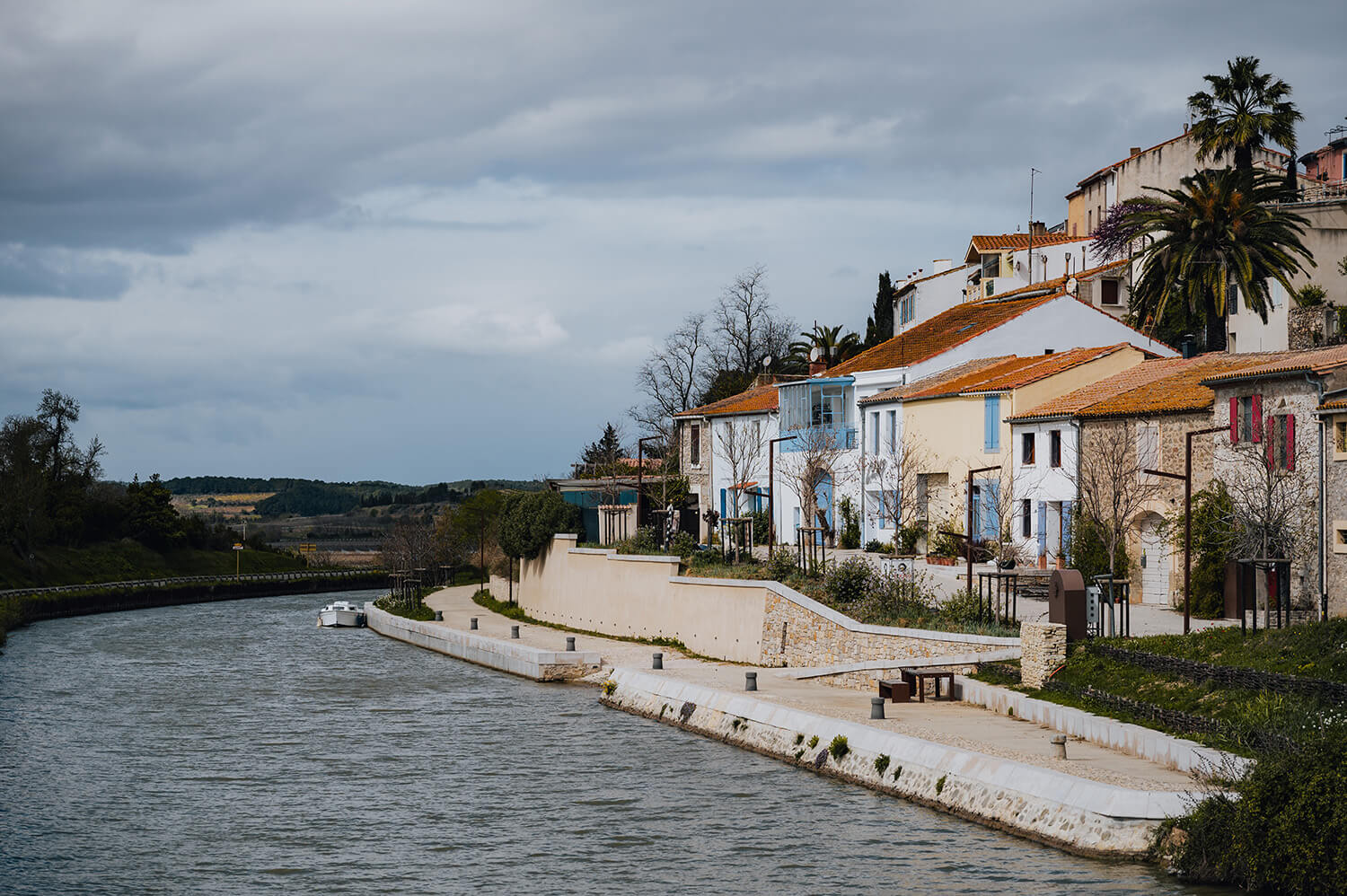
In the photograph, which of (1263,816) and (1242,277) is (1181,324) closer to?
(1242,277)

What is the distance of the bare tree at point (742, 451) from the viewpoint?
63.6 metres

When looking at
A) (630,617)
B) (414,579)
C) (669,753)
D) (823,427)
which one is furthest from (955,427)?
(414,579)

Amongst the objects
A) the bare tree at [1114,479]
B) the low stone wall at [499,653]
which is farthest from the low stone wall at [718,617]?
the bare tree at [1114,479]

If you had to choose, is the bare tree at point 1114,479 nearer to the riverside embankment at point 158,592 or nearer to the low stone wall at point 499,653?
the low stone wall at point 499,653

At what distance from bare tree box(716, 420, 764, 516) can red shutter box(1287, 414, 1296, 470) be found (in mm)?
30775

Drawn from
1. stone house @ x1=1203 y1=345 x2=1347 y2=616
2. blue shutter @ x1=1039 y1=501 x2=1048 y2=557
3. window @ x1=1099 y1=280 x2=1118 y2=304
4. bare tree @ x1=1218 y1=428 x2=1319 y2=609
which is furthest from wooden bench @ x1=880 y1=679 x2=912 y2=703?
window @ x1=1099 y1=280 x2=1118 y2=304

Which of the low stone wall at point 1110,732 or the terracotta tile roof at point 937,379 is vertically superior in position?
the terracotta tile roof at point 937,379

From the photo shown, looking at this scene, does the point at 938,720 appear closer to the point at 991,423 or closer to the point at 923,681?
the point at 923,681

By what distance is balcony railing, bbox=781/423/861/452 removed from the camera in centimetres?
5701

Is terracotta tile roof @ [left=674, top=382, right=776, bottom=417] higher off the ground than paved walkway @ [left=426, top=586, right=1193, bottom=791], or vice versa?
terracotta tile roof @ [left=674, top=382, right=776, bottom=417]

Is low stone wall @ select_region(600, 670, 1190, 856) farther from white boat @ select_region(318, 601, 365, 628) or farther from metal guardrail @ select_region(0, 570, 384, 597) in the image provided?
metal guardrail @ select_region(0, 570, 384, 597)

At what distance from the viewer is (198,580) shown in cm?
10094

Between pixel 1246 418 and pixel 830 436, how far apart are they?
23.6 m

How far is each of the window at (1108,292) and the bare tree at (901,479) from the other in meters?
22.2
